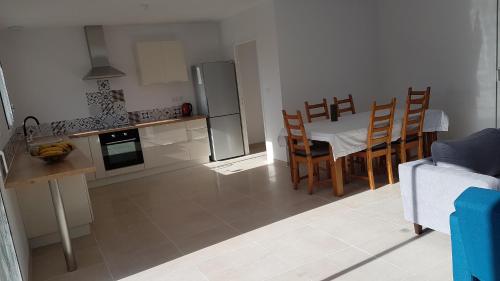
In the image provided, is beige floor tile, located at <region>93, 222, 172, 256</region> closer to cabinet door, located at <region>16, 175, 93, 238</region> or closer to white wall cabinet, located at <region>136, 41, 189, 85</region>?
cabinet door, located at <region>16, 175, 93, 238</region>

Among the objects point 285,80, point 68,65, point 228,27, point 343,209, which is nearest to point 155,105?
point 68,65

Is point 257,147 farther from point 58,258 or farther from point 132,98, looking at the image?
point 58,258

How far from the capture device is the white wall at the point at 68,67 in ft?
17.5

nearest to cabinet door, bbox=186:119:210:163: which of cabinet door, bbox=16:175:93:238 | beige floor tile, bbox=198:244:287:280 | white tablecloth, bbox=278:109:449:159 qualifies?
white tablecloth, bbox=278:109:449:159

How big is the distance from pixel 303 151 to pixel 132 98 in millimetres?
3284

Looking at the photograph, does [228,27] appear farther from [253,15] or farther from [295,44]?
[295,44]

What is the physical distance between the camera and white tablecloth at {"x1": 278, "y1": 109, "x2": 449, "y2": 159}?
3.78 metres

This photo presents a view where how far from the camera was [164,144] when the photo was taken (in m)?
5.88

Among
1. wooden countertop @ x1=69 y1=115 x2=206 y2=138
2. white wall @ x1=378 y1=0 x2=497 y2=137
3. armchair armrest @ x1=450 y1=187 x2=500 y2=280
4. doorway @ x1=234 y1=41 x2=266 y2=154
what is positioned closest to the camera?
armchair armrest @ x1=450 y1=187 x2=500 y2=280

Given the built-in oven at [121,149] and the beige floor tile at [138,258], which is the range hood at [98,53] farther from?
the beige floor tile at [138,258]

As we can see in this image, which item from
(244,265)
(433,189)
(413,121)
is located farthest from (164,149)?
(433,189)

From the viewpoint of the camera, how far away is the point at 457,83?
5078 mm

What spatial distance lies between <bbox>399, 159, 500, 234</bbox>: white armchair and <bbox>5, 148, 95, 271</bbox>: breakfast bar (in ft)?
7.62

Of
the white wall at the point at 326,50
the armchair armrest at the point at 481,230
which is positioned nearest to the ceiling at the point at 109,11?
the white wall at the point at 326,50
